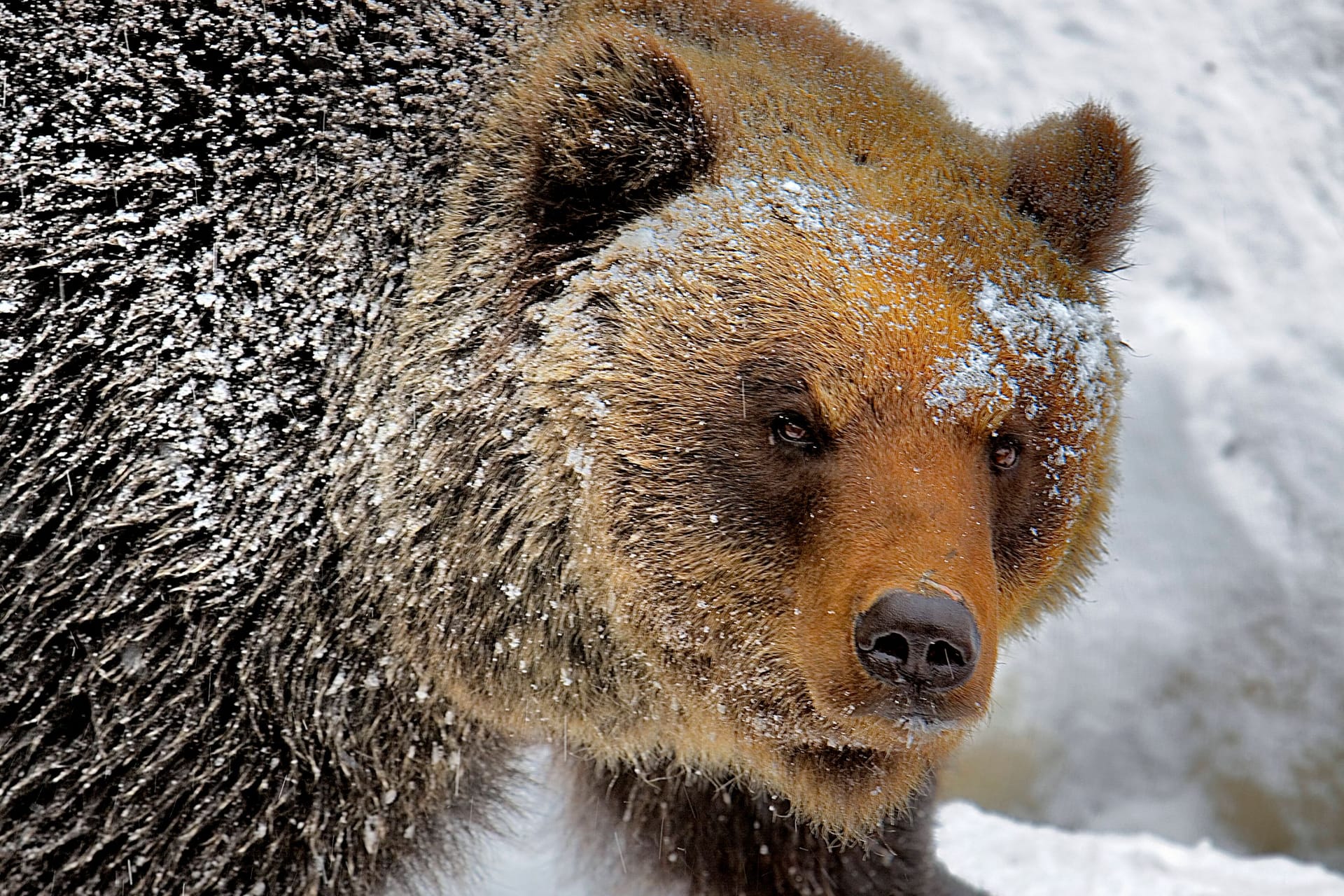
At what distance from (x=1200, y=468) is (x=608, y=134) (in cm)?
473

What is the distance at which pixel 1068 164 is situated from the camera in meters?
3.01

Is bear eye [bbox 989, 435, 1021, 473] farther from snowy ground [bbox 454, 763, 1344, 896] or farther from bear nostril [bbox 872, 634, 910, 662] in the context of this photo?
snowy ground [bbox 454, 763, 1344, 896]

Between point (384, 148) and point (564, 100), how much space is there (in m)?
0.44

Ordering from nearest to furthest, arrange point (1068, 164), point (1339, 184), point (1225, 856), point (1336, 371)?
point (1068, 164)
point (1225, 856)
point (1336, 371)
point (1339, 184)

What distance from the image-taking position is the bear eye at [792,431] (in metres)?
2.60

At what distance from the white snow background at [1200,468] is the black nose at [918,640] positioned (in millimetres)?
3059

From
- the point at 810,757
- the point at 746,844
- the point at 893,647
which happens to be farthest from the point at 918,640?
the point at 746,844

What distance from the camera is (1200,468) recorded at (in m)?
6.56

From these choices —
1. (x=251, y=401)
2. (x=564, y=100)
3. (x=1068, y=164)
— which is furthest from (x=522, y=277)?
(x=1068, y=164)

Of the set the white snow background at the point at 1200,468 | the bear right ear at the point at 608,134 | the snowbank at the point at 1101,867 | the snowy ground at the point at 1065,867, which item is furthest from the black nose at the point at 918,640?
the white snow background at the point at 1200,468

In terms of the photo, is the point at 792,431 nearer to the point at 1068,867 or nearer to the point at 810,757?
the point at 810,757

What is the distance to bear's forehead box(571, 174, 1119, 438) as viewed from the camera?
2.59 metres

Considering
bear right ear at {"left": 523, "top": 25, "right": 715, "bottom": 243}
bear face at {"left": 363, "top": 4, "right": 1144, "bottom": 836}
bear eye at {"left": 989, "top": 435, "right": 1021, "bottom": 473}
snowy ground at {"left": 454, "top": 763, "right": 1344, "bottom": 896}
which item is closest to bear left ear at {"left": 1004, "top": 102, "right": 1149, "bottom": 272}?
bear face at {"left": 363, "top": 4, "right": 1144, "bottom": 836}

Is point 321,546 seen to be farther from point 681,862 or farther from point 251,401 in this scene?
point 681,862
